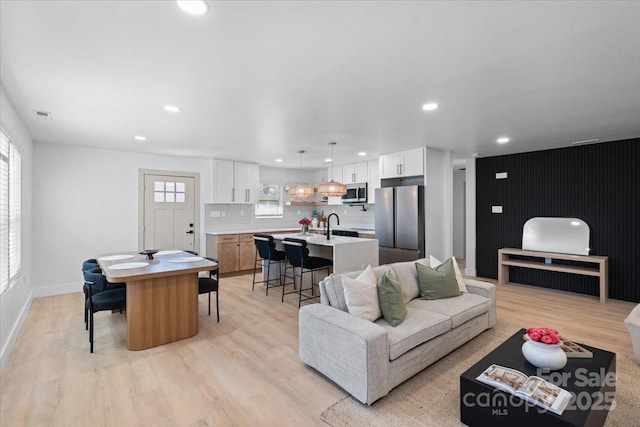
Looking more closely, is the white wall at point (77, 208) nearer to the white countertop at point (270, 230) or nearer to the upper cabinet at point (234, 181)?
the upper cabinet at point (234, 181)

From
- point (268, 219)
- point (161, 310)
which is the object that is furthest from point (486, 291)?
point (268, 219)

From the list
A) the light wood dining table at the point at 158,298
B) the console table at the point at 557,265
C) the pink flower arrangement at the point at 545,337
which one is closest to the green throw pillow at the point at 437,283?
the pink flower arrangement at the point at 545,337

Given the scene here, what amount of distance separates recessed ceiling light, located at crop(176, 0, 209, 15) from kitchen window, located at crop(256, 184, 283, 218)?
584 centimetres

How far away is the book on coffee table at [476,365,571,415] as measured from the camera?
1.71m

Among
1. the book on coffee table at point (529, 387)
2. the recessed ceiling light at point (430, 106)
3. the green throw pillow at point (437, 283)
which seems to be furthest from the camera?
the green throw pillow at point (437, 283)

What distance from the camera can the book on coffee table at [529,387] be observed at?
1710 millimetres

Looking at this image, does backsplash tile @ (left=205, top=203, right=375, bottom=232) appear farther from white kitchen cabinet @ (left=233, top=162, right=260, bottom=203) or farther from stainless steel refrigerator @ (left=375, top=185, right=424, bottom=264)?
stainless steel refrigerator @ (left=375, top=185, right=424, bottom=264)

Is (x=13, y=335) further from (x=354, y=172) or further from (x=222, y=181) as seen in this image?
(x=354, y=172)

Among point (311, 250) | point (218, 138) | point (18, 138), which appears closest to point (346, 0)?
point (218, 138)

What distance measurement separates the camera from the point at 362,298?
2.64m

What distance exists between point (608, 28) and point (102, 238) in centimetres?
666

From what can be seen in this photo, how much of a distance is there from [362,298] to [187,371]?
5.27 ft

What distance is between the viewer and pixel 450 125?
13.0 ft

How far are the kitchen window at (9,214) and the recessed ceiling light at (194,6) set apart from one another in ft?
8.13
